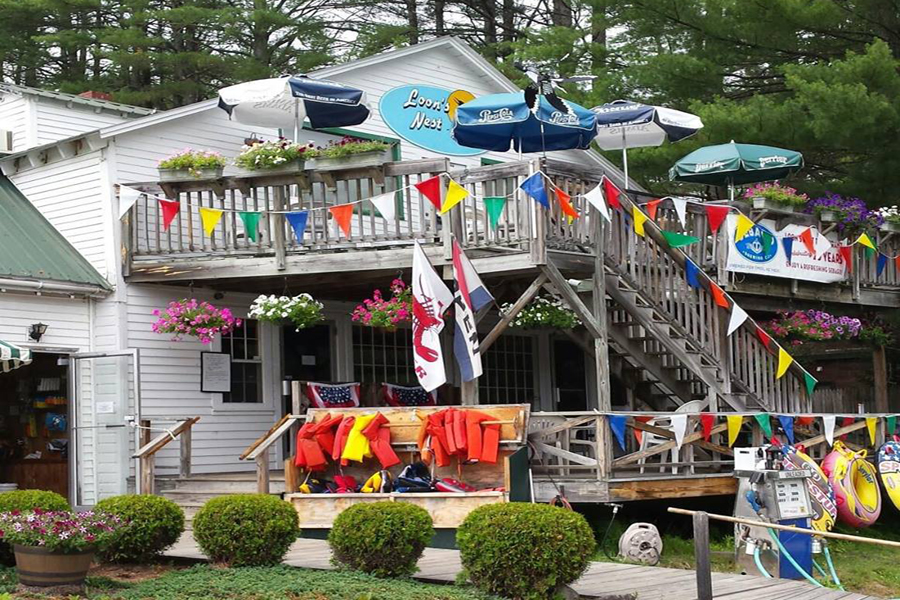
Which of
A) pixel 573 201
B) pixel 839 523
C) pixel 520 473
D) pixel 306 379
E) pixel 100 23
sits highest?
pixel 100 23

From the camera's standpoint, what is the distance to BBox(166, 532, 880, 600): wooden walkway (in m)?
9.58

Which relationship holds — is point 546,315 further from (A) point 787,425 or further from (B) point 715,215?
(A) point 787,425

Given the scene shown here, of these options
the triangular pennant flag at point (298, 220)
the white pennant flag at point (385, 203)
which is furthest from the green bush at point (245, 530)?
the triangular pennant flag at point (298, 220)

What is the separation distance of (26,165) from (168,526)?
714cm

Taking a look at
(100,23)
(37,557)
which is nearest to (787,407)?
(37,557)

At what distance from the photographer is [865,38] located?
19.8 m

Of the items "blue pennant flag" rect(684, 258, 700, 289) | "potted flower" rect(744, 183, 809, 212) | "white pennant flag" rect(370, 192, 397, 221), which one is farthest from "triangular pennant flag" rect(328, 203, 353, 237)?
"potted flower" rect(744, 183, 809, 212)

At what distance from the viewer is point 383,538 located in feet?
31.1

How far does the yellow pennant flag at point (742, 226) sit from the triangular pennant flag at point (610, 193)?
7.80 feet

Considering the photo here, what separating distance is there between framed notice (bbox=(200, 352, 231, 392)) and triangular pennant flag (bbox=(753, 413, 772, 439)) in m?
6.45

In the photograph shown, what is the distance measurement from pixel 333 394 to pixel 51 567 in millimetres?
6435

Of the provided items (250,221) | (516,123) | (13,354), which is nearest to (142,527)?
(13,354)

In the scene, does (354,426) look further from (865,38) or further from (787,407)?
(865,38)

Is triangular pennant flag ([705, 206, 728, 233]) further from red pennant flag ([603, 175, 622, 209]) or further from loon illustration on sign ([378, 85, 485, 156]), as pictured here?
loon illustration on sign ([378, 85, 485, 156])
